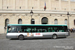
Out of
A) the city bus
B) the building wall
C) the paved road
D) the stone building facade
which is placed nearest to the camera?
the paved road

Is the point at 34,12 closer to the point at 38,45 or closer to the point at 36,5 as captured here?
the point at 36,5

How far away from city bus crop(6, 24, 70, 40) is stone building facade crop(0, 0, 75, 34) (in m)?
13.1

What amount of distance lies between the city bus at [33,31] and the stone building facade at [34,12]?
1312cm

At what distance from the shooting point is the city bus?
1498 centimetres

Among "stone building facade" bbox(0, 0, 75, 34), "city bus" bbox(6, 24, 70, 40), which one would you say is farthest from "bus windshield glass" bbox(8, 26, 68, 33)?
"stone building facade" bbox(0, 0, 75, 34)

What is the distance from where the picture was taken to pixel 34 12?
2877 cm

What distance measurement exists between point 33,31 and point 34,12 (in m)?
14.3

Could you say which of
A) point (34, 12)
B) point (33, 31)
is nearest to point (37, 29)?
point (33, 31)

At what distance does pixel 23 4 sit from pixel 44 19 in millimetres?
9217

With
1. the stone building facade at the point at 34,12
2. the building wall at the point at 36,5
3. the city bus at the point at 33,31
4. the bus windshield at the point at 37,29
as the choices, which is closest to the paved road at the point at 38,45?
the city bus at the point at 33,31

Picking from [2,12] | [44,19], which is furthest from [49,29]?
[2,12]

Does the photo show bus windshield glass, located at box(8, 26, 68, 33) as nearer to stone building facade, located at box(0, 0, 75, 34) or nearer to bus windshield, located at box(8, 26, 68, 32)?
bus windshield, located at box(8, 26, 68, 32)

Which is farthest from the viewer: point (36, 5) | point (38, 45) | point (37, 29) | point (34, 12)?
point (36, 5)

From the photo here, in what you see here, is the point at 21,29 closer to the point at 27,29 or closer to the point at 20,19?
the point at 27,29
